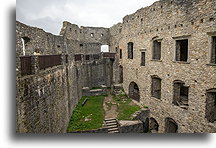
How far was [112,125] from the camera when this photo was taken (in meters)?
9.73

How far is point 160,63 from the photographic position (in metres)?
11.2

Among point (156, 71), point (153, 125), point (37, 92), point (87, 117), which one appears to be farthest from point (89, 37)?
point (37, 92)

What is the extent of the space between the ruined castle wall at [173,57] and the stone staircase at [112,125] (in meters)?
3.34

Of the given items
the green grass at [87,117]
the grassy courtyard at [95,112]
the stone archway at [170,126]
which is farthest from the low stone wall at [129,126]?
the stone archway at [170,126]

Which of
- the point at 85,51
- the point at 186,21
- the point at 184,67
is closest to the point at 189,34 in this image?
the point at 186,21

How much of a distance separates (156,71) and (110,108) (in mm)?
4275

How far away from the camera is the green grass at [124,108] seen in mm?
10848

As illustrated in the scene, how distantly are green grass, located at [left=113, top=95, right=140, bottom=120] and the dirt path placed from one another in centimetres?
32

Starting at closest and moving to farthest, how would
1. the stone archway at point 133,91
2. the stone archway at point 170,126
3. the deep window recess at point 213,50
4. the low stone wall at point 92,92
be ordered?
1. the deep window recess at point 213,50
2. the stone archway at point 170,126
3. the stone archway at point 133,91
4. the low stone wall at point 92,92

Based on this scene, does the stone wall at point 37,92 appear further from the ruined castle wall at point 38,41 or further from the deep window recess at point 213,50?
the deep window recess at point 213,50

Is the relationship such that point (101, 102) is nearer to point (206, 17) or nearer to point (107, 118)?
point (107, 118)

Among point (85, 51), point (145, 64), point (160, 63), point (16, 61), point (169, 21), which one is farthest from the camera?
point (85, 51)

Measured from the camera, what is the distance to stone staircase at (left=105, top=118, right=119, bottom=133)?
9218mm
